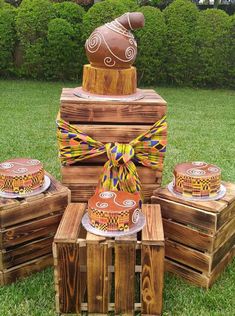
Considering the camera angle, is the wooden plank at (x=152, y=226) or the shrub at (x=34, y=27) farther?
the shrub at (x=34, y=27)

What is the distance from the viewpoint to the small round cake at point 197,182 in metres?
2.80

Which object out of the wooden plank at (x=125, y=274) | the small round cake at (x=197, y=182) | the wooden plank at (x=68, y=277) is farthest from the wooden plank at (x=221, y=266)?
the wooden plank at (x=68, y=277)

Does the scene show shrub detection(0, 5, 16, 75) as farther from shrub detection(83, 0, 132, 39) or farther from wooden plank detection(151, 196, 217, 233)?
wooden plank detection(151, 196, 217, 233)

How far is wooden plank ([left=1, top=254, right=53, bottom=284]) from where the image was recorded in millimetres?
2816

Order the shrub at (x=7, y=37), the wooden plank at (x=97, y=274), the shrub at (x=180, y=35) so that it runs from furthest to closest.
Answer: the shrub at (x=7, y=37)
the shrub at (x=180, y=35)
the wooden plank at (x=97, y=274)

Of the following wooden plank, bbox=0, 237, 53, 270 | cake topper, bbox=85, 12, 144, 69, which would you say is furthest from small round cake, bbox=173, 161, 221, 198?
wooden plank, bbox=0, 237, 53, 270

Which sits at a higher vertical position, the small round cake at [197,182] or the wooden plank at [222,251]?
the small round cake at [197,182]

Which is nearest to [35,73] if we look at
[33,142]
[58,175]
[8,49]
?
[8,49]

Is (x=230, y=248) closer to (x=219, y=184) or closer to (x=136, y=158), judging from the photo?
(x=219, y=184)

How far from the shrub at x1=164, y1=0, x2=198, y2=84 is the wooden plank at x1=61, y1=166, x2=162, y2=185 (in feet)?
23.9

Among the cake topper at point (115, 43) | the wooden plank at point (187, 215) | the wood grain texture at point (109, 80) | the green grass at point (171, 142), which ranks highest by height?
the cake topper at point (115, 43)

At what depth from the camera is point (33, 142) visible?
18.6 feet

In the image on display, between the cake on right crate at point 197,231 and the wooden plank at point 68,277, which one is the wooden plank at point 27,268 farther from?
the cake on right crate at point 197,231

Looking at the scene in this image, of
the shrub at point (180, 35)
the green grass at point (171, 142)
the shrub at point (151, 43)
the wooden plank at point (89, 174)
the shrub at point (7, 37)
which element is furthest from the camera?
the shrub at point (7, 37)
